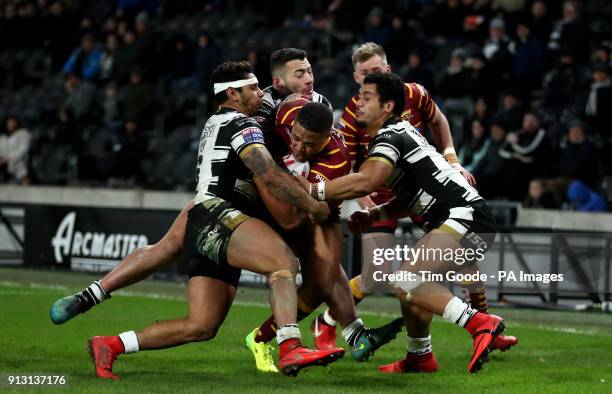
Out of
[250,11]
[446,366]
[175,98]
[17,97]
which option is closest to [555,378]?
A: [446,366]

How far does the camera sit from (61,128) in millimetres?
22750

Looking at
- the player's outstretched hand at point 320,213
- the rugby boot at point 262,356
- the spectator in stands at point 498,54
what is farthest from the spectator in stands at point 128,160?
the player's outstretched hand at point 320,213

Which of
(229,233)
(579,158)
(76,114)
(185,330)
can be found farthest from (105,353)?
(76,114)

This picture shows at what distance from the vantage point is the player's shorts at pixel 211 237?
26.9 ft

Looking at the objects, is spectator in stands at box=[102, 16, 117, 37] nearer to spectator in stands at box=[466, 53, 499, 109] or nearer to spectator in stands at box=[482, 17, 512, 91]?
spectator in stands at box=[482, 17, 512, 91]

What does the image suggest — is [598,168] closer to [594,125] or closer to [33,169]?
[594,125]

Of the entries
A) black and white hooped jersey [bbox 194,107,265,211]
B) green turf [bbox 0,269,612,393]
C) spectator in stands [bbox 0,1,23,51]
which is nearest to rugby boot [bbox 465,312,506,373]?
green turf [bbox 0,269,612,393]

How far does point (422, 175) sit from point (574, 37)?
33.2 ft

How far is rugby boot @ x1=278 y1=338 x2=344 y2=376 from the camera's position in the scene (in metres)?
7.59

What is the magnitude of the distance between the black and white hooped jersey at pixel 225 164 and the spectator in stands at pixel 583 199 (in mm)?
8316

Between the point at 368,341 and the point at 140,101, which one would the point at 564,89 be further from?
the point at 368,341

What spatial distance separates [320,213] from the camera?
8336 millimetres

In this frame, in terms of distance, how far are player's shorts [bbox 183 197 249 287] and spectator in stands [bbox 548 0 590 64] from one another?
10.8m

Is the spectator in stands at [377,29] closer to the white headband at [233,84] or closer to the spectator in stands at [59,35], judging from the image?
the spectator in stands at [59,35]
